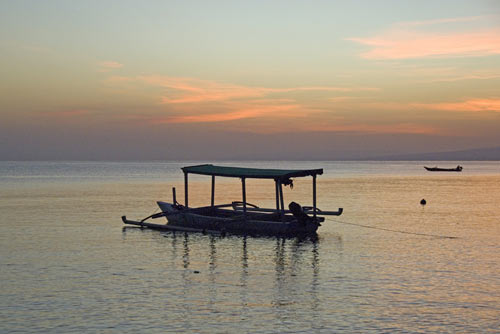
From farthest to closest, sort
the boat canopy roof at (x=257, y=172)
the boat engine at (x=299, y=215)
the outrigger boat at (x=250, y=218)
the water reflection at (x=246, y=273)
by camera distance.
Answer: the boat canopy roof at (x=257, y=172) < the outrigger boat at (x=250, y=218) < the boat engine at (x=299, y=215) < the water reflection at (x=246, y=273)

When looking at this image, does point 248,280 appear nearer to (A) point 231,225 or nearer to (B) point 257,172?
(A) point 231,225

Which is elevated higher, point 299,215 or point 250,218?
point 299,215

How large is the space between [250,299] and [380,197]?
5256cm

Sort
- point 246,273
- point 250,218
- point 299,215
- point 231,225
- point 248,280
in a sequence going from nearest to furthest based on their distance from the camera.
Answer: point 248,280
point 246,273
point 299,215
point 231,225
point 250,218

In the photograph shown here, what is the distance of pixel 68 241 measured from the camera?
1243 inches

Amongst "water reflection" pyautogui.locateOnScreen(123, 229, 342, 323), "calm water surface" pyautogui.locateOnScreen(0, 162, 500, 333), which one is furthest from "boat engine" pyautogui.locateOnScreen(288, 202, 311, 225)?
"calm water surface" pyautogui.locateOnScreen(0, 162, 500, 333)

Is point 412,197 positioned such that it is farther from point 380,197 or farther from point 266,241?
point 266,241

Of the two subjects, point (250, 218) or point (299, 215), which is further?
point (250, 218)

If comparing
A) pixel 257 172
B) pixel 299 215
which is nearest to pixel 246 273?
pixel 299 215

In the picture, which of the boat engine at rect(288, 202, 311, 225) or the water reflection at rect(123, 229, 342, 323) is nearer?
the water reflection at rect(123, 229, 342, 323)

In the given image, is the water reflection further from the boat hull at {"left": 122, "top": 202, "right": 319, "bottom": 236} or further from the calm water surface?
the boat hull at {"left": 122, "top": 202, "right": 319, "bottom": 236}

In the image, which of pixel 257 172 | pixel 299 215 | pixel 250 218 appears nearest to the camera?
pixel 299 215

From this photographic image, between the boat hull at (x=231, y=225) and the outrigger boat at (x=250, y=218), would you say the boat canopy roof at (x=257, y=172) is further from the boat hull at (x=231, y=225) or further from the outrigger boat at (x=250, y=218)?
the boat hull at (x=231, y=225)

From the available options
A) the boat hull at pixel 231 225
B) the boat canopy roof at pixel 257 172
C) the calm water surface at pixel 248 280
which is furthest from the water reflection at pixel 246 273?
the boat canopy roof at pixel 257 172
